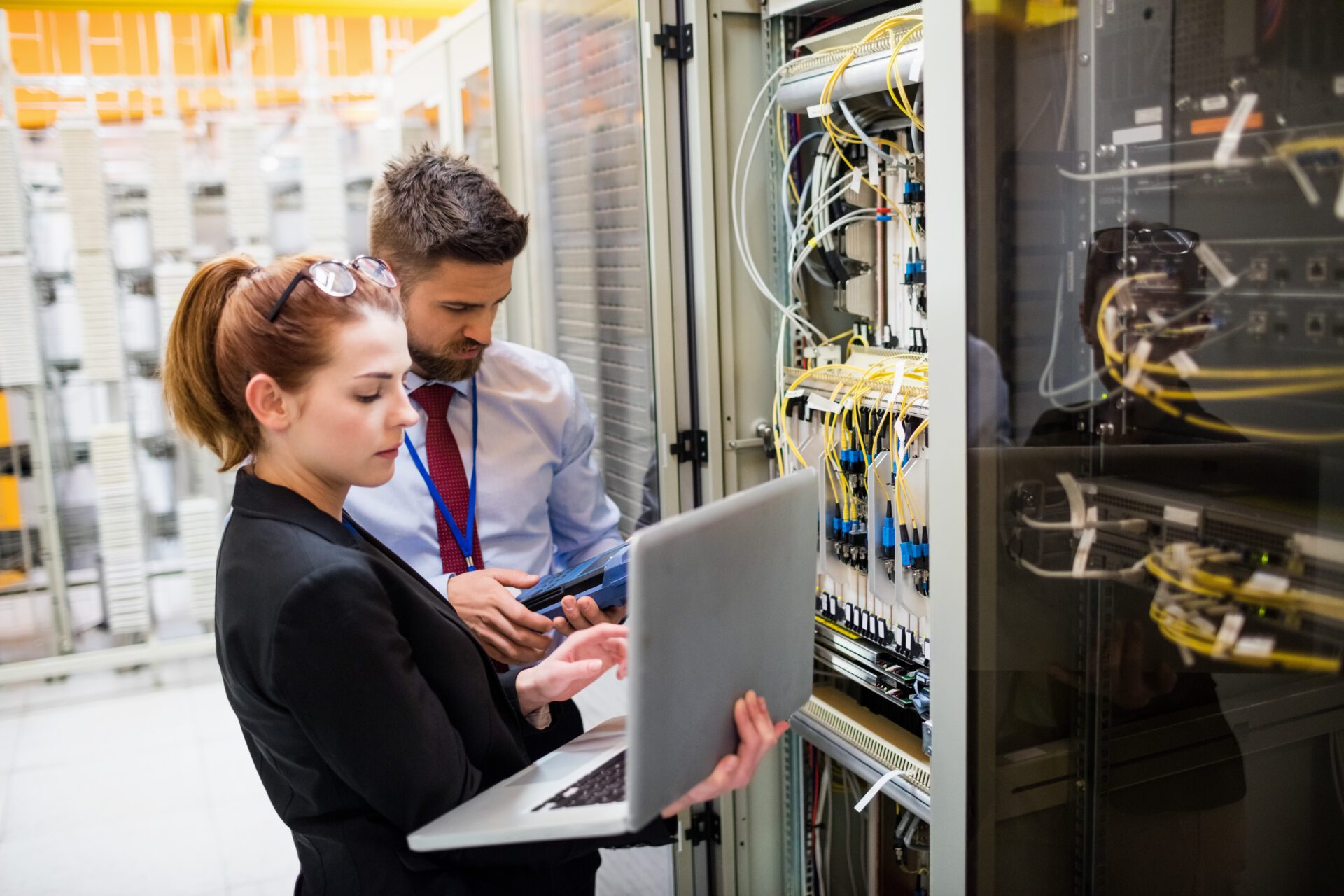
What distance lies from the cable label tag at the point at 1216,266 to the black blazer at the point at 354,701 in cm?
96

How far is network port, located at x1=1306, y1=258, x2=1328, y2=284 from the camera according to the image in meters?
1.15

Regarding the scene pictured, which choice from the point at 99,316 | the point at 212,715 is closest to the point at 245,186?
the point at 99,316

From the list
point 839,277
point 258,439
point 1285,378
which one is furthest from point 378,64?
point 1285,378

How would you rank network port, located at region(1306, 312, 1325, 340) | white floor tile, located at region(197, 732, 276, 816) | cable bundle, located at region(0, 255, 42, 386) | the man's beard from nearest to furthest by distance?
network port, located at region(1306, 312, 1325, 340)
the man's beard
white floor tile, located at region(197, 732, 276, 816)
cable bundle, located at region(0, 255, 42, 386)

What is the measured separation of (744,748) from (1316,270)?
793 millimetres

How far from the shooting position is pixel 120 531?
4.58 m

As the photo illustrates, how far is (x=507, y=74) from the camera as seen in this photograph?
3.07m

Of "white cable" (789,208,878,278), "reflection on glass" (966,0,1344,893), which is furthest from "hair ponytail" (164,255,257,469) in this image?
"white cable" (789,208,878,278)

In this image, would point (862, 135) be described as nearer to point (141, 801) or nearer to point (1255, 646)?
point (1255, 646)

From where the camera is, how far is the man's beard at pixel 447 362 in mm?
1882

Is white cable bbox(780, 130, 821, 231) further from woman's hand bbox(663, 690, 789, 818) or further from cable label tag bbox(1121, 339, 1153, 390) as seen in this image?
woman's hand bbox(663, 690, 789, 818)

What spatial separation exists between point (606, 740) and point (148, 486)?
4.00 m

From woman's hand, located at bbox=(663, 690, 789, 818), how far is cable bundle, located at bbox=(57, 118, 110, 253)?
13.7 feet

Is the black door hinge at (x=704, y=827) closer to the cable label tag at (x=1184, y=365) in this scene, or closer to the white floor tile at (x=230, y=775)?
the cable label tag at (x=1184, y=365)
